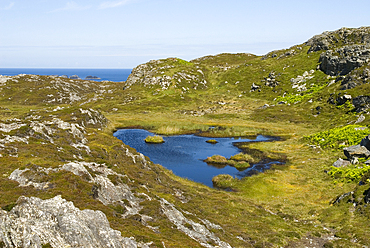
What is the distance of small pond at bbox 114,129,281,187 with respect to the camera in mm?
67188

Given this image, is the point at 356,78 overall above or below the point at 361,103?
above

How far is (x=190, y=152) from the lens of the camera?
85.2m

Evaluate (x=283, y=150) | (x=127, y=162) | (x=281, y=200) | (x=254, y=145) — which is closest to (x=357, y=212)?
(x=281, y=200)

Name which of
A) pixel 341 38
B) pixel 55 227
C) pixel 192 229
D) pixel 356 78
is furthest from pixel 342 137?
pixel 341 38

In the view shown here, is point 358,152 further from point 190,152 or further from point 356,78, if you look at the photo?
point 356,78

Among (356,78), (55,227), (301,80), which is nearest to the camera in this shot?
(55,227)

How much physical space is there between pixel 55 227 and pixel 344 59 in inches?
6611

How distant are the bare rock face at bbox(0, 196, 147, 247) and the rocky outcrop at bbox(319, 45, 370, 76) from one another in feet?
519

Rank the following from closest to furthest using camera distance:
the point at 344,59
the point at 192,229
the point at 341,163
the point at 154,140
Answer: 1. the point at 192,229
2. the point at 341,163
3. the point at 154,140
4. the point at 344,59

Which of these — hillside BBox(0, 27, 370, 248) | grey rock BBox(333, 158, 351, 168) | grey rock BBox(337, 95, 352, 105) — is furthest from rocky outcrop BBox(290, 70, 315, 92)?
grey rock BBox(333, 158, 351, 168)

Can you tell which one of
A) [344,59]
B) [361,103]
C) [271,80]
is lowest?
[361,103]

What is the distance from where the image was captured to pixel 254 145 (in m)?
92.4

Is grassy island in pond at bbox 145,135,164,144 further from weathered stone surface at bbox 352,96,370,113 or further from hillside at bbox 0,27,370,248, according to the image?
weathered stone surface at bbox 352,96,370,113

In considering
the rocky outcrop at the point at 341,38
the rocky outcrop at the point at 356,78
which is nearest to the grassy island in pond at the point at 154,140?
the rocky outcrop at the point at 356,78
